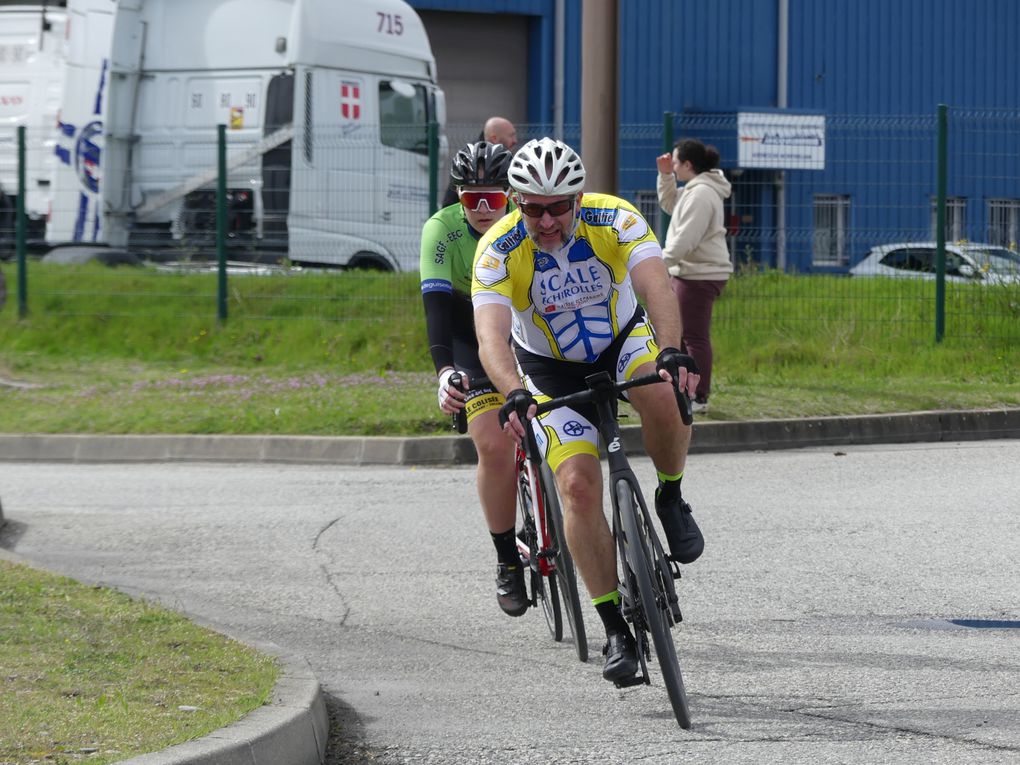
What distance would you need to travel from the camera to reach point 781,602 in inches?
276

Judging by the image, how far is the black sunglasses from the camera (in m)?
5.53

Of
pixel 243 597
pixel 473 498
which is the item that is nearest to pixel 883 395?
pixel 473 498

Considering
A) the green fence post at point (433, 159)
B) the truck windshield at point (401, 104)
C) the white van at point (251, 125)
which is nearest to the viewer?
the green fence post at point (433, 159)

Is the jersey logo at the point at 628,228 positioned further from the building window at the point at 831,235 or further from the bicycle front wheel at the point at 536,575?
the building window at the point at 831,235

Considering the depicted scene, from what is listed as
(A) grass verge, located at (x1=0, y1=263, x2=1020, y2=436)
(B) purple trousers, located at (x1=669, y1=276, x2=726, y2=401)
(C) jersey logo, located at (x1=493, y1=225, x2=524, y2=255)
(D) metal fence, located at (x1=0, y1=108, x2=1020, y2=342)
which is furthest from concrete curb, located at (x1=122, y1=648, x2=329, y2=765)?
(D) metal fence, located at (x1=0, y1=108, x2=1020, y2=342)

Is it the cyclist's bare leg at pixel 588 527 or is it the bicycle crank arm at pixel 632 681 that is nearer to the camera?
the bicycle crank arm at pixel 632 681

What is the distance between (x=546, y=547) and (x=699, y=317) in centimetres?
628

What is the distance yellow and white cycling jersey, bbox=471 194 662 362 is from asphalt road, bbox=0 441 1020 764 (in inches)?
48.6

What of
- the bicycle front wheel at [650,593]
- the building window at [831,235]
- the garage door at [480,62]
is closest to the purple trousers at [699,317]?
the building window at [831,235]

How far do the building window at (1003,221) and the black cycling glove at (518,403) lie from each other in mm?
11455

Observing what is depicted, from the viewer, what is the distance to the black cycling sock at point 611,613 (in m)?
5.41

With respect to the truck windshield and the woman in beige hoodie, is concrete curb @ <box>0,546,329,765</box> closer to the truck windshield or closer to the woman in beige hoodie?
the woman in beige hoodie

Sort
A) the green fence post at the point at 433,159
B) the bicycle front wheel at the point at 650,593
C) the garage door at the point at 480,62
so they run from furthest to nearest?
the garage door at the point at 480,62
the green fence post at the point at 433,159
the bicycle front wheel at the point at 650,593

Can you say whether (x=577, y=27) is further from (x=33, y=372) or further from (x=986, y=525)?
(x=986, y=525)
